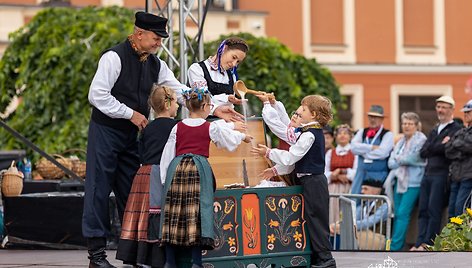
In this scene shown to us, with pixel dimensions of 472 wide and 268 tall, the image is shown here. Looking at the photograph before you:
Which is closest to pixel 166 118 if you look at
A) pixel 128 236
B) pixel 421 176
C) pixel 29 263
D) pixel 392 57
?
pixel 128 236

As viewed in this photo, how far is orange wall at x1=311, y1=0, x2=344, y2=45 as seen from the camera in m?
29.9

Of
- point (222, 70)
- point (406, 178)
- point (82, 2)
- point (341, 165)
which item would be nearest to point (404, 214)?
point (406, 178)

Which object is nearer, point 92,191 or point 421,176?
point 92,191

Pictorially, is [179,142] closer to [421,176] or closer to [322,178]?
[322,178]

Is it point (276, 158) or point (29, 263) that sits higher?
point (276, 158)

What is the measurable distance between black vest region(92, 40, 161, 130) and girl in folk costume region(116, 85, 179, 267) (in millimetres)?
275

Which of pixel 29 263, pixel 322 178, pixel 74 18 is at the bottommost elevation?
pixel 29 263

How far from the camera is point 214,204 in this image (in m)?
8.46

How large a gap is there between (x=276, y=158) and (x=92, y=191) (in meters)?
1.22

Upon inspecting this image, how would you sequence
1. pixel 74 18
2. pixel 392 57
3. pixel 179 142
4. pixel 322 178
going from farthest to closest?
1. pixel 392 57
2. pixel 74 18
3. pixel 322 178
4. pixel 179 142

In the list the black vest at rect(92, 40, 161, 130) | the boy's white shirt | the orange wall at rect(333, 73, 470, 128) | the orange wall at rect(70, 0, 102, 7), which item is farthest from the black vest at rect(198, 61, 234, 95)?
the orange wall at rect(333, 73, 470, 128)

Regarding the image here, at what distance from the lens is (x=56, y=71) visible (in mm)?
18141

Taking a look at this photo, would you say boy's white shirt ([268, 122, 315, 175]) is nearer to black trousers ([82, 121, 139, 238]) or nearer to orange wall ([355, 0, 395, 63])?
black trousers ([82, 121, 139, 238])

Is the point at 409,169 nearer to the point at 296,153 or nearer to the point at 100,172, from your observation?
the point at 296,153
